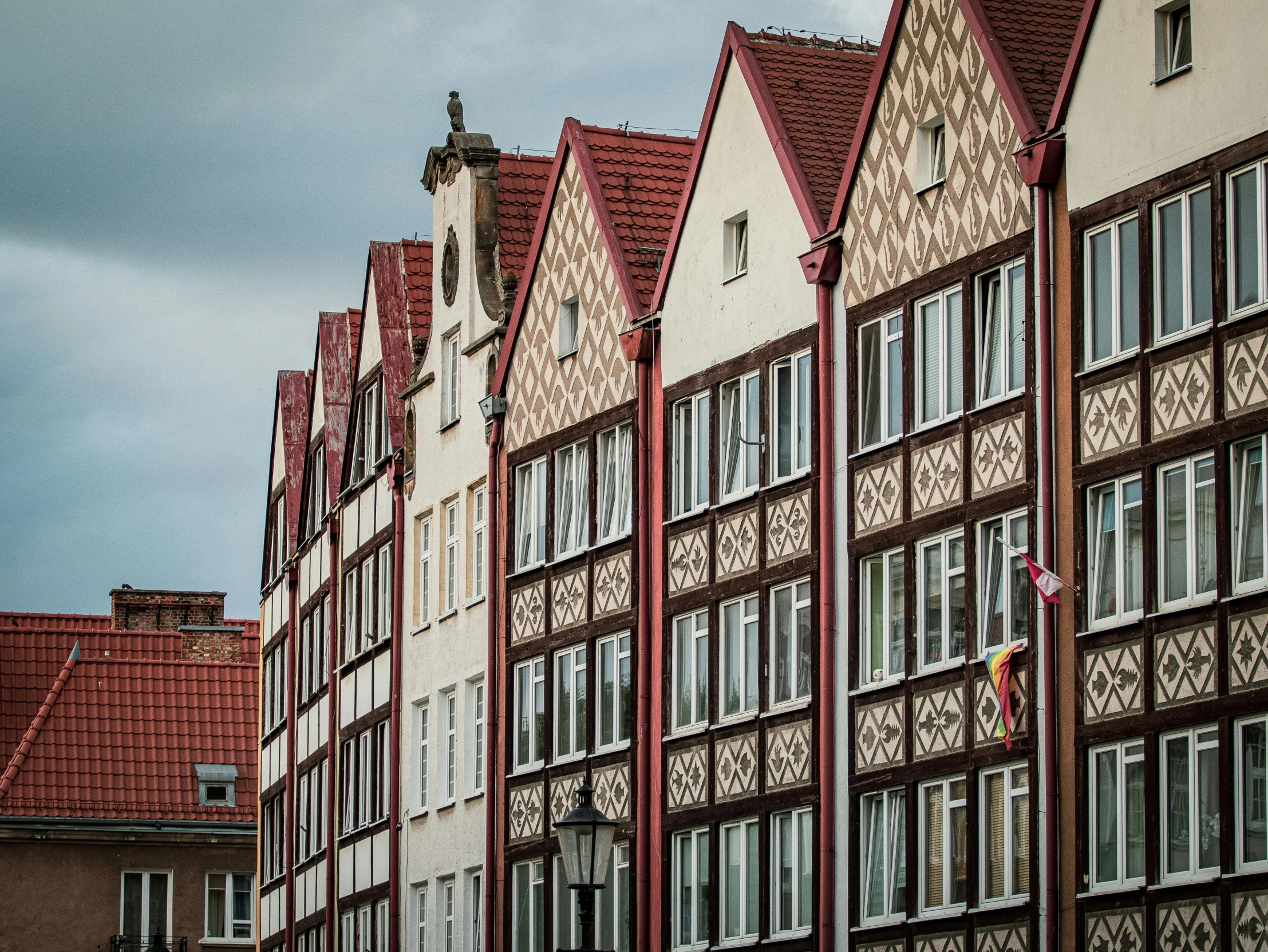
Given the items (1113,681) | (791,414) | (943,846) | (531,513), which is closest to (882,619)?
(943,846)

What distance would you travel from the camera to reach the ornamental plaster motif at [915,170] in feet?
108

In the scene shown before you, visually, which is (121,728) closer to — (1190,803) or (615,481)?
(615,481)

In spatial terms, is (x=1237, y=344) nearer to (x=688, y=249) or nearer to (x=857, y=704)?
(x=857, y=704)

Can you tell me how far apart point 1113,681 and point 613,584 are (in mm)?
12743

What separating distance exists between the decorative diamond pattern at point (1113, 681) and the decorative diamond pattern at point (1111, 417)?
216cm

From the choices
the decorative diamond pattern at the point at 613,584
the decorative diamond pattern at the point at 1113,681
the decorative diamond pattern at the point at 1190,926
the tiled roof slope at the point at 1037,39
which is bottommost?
the decorative diamond pattern at the point at 1190,926

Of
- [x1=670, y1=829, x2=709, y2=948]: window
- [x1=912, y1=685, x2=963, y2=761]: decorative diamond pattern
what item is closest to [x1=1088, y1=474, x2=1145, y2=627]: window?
[x1=912, y1=685, x2=963, y2=761]: decorative diamond pattern

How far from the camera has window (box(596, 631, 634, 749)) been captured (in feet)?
134

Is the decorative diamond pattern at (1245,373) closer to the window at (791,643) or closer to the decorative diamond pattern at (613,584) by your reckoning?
the window at (791,643)

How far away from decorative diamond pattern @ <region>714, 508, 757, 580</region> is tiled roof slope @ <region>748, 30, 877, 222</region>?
426cm

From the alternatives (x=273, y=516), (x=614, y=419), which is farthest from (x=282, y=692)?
(x=614, y=419)

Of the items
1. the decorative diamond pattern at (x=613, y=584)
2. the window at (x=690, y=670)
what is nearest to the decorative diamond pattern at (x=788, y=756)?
the window at (x=690, y=670)

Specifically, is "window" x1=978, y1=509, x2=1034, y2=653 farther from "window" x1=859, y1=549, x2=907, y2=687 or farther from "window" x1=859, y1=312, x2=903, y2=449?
"window" x1=859, y1=312, x2=903, y2=449

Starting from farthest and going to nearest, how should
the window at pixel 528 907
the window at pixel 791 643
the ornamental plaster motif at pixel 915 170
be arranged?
the window at pixel 528 907 < the window at pixel 791 643 < the ornamental plaster motif at pixel 915 170
